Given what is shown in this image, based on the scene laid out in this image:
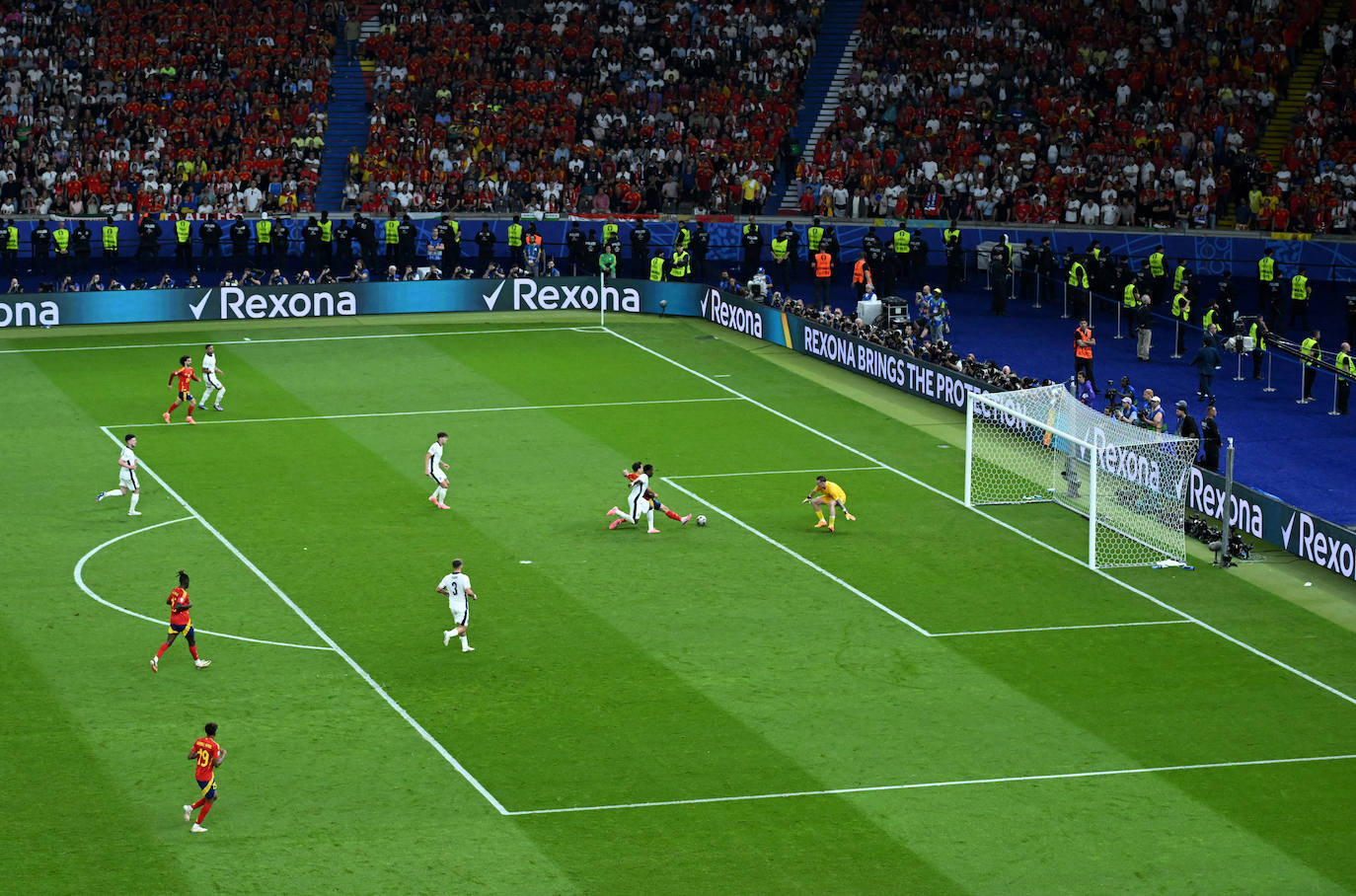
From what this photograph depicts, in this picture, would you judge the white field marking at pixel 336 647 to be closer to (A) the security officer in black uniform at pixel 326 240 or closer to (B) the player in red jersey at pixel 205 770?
(B) the player in red jersey at pixel 205 770

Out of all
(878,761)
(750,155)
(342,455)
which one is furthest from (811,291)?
(878,761)

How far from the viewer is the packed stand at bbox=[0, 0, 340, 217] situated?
219ft

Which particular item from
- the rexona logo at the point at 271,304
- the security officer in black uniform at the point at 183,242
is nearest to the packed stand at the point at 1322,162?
the rexona logo at the point at 271,304

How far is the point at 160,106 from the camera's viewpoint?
2744 inches

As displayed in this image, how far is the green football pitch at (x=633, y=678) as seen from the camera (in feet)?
76.6

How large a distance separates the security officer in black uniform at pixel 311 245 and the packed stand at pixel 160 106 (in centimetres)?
369

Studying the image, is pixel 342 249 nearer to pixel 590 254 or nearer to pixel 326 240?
pixel 326 240

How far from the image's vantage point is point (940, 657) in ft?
99.2

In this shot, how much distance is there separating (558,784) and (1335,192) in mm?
44908

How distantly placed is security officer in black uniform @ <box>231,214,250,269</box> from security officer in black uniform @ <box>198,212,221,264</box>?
47 centimetres

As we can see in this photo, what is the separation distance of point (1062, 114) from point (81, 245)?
32.7 metres

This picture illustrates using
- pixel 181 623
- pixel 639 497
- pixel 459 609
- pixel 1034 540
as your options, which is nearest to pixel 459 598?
pixel 459 609

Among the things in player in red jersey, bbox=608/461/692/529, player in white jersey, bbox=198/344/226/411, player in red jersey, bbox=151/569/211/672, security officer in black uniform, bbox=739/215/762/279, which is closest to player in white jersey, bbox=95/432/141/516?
player in white jersey, bbox=198/344/226/411

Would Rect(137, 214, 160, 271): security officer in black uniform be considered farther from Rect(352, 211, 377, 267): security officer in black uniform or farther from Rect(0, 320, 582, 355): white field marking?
Rect(352, 211, 377, 267): security officer in black uniform
